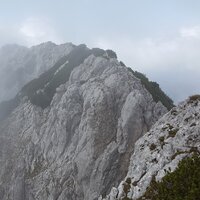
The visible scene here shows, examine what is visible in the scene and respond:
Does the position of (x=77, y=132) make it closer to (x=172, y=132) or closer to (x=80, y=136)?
(x=80, y=136)

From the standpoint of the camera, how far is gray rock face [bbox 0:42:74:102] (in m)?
130

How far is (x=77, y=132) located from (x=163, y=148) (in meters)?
39.0

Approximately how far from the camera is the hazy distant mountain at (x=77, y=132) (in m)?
62.5

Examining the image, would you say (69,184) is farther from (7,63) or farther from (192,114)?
(7,63)

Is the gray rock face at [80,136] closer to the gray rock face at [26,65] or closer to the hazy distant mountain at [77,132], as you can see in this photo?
the hazy distant mountain at [77,132]

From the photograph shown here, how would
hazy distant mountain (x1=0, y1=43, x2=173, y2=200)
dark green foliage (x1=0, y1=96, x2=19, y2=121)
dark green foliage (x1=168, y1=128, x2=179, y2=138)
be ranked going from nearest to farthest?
dark green foliage (x1=168, y1=128, x2=179, y2=138) < hazy distant mountain (x1=0, y1=43, x2=173, y2=200) < dark green foliage (x1=0, y1=96, x2=19, y2=121)

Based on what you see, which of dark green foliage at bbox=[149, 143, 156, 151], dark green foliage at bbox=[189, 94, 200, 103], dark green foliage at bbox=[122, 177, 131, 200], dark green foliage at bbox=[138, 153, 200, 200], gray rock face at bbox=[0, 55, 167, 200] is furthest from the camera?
gray rock face at bbox=[0, 55, 167, 200]

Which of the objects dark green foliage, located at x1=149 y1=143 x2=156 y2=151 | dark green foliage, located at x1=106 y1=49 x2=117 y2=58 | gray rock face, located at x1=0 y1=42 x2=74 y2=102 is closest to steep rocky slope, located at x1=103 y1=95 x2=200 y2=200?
dark green foliage, located at x1=149 y1=143 x2=156 y2=151

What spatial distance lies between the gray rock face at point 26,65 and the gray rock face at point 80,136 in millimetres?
40150

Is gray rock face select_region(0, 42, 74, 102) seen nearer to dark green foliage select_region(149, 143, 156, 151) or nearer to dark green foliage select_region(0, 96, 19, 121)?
dark green foliage select_region(0, 96, 19, 121)

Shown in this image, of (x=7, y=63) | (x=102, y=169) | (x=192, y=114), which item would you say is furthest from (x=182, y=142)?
Answer: (x=7, y=63)

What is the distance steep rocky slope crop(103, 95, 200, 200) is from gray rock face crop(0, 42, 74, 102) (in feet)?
285

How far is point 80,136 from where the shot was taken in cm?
7075

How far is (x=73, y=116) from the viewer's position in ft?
249
